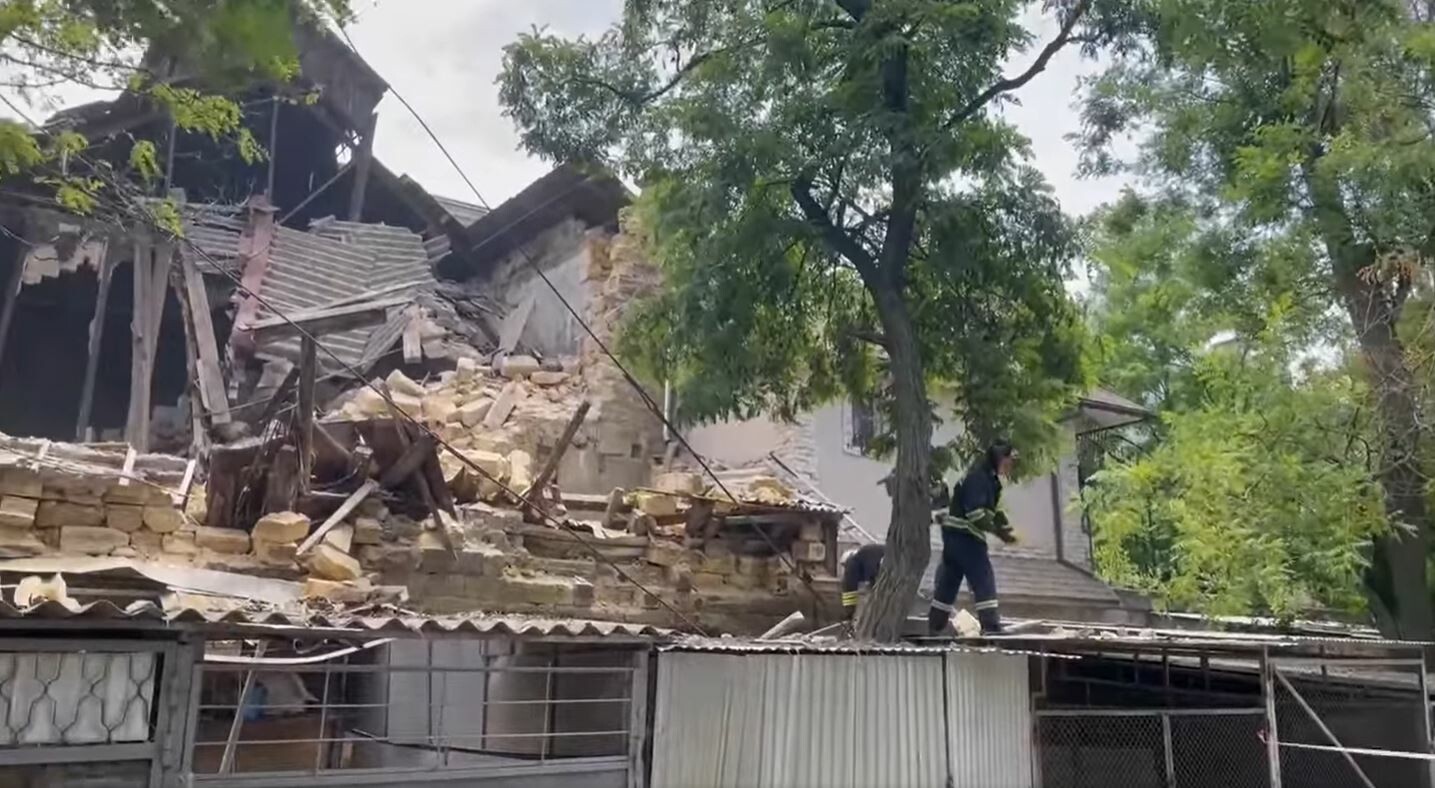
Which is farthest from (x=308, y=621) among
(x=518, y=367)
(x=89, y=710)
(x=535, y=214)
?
(x=535, y=214)

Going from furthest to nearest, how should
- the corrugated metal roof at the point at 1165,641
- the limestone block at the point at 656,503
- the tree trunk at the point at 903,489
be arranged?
the limestone block at the point at 656,503
the tree trunk at the point at 903,489
the corrugated metal roof at the point at 1165,641

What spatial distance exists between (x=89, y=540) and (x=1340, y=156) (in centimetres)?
1105

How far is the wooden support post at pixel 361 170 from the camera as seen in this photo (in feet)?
65.4

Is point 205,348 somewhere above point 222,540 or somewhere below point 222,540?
above

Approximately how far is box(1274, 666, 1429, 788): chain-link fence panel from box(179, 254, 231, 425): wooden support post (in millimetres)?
11654

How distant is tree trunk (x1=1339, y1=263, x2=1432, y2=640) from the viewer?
11.2m

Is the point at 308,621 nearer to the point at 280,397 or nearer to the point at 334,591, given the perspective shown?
the point at 334,591

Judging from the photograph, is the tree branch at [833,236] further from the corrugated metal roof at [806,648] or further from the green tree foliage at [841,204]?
the corrugated metal roof at [806,648]

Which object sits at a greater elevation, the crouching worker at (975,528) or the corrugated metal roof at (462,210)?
the corrugated metal roof at (462,210)

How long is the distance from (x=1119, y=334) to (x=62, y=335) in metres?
19.4

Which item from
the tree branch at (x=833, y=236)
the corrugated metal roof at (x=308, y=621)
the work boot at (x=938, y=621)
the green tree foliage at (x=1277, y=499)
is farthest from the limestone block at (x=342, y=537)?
the green tree foliage at (x=1277, y=499)

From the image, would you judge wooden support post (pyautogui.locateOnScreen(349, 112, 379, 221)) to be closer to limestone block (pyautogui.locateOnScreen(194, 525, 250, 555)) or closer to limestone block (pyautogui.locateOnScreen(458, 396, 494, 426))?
limestone block (pyautogui.locateOnScreen(458, 396, 494, 426))

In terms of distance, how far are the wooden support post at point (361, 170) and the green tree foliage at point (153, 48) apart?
11659mm

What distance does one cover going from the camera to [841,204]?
10.4 metres
